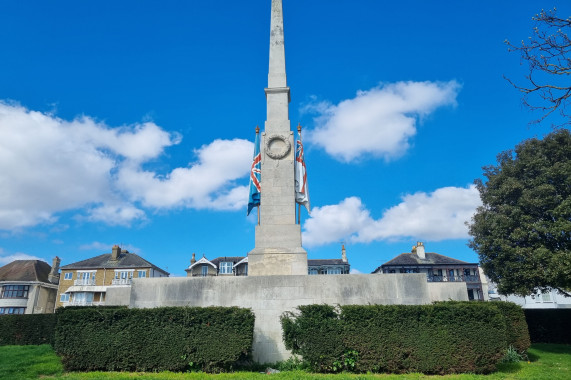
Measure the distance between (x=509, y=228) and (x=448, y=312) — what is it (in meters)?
11.4

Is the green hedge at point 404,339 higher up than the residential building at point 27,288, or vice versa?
the residential building at point 27,288

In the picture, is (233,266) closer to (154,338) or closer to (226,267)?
(226,267)

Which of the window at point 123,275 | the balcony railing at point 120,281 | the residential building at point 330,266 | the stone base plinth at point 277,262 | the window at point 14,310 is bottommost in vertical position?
the window at point 14,310

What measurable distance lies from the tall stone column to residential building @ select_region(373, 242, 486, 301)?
43.9 m

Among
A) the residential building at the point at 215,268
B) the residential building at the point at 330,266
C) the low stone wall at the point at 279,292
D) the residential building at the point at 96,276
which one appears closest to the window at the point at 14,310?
the residential building at the point at 96,276

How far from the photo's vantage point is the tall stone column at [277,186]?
1415cm

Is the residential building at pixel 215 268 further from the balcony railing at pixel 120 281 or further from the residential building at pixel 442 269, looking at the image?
the residential building at pixel 442 269

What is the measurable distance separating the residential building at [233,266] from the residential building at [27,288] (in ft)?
63.8

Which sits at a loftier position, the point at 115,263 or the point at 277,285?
the point at 115,263

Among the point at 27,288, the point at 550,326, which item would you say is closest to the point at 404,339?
the point at 550,326

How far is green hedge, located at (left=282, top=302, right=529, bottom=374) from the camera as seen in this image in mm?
10188

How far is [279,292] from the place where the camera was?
1246cm

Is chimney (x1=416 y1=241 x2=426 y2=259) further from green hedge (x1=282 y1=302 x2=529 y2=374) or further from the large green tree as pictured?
green hedge (x1=282 y1=302 x2=529 y2=374)

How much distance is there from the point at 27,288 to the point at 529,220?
57137 mm
